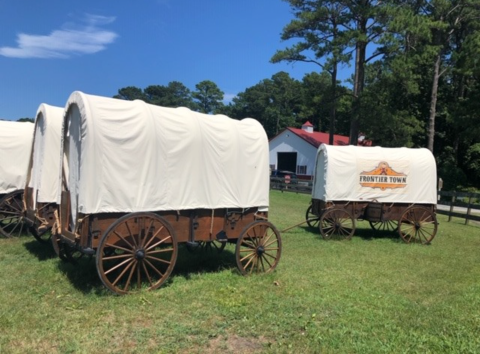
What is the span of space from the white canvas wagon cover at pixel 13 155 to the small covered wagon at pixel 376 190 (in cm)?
826

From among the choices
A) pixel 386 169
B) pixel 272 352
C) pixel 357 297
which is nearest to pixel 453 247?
pixel 386 169

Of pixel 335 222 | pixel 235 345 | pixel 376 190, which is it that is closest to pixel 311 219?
pixel 335 222

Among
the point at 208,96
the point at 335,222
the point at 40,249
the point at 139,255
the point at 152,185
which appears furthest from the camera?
the point at 208,96

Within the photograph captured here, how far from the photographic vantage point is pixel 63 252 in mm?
6891

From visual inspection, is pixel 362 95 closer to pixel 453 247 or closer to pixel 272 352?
pixel 453 247

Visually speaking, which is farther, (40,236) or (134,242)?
(40,236)

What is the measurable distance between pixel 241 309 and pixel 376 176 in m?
8.17

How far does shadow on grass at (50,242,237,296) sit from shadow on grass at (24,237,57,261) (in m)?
0.58

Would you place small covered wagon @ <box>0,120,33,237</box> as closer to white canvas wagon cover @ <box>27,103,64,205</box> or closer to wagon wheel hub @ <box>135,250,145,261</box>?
white canvas wagon cover @ <box>27,103,64,205</box>

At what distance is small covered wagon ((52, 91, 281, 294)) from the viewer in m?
5.69

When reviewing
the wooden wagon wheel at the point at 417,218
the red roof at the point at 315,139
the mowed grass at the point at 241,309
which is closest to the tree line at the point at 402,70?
the red roof at the point at 315,139

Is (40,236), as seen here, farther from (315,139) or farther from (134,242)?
(315,139)

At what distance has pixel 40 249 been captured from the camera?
→ 8.70 meters

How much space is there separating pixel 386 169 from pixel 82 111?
9.51 metres
